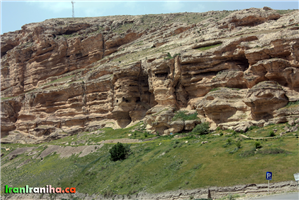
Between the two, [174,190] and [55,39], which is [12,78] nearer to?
[55,39]

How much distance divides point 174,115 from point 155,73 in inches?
328

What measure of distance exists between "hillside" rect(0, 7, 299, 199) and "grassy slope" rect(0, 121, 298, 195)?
118 mm

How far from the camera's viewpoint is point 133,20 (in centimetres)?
7762

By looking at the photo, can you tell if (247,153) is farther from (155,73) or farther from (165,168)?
(155,73)

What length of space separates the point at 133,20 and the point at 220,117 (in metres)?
54.3

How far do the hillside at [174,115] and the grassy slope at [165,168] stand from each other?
0.39 ft

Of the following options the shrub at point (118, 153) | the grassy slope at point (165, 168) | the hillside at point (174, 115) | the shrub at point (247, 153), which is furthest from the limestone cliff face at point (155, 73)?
the shrub at point (247, 153)

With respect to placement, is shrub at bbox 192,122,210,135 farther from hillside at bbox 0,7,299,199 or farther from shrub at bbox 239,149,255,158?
shrub at bbox 239,149,255,158

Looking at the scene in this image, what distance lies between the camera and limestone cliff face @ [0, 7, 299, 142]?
101 feet

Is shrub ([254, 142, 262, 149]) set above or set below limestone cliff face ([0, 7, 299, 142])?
below

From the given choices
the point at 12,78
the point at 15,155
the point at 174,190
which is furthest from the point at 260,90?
the point at 12,78

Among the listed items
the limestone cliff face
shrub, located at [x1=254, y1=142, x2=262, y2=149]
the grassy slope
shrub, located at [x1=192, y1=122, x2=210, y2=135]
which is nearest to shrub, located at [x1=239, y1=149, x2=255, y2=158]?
the grassy slope

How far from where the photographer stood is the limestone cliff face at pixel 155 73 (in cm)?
3069

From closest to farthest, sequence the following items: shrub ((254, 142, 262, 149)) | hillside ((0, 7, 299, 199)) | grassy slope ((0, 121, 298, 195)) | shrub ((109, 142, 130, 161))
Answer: grassy slope ((0, 121, 298, 195)), shrub ((254, 142, 262, 149)), hillside ((0, 7, 299, 199)), shrub ((109, 142, 130, 161))
